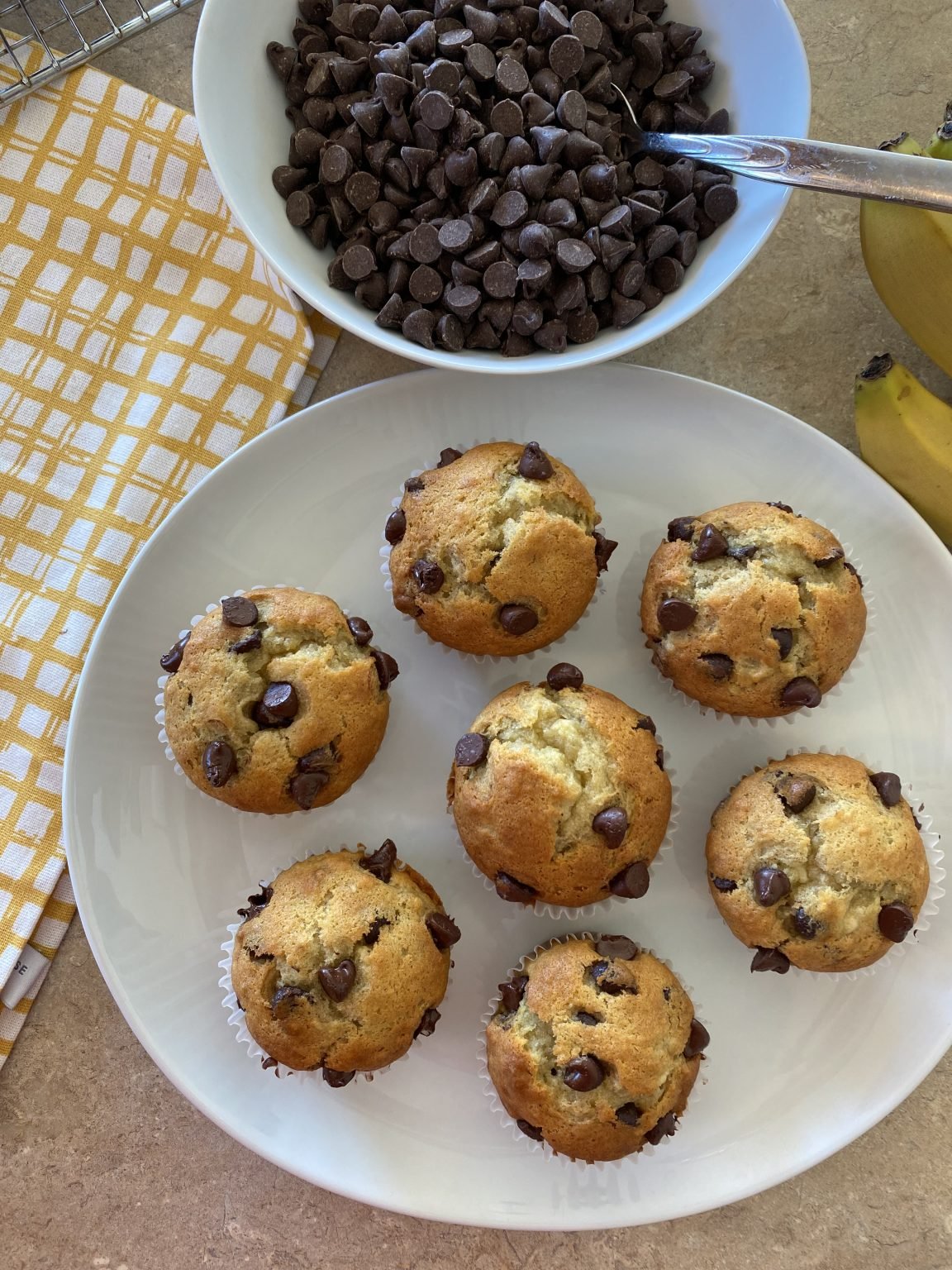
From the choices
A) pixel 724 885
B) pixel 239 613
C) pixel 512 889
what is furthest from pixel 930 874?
pixel 239 613

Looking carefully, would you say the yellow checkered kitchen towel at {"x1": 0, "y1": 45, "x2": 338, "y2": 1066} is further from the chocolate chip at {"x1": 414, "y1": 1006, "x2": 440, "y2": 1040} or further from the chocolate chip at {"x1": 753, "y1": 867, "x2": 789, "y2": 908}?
the chocolate chip at {"x1": 753, "y1": 867, "x2": 789, "y2": 908}

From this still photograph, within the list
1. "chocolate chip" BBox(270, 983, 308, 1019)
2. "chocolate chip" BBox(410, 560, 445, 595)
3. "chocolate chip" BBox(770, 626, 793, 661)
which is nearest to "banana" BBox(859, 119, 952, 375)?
"chocolate chip" BBox(770, 626, 793, 661)

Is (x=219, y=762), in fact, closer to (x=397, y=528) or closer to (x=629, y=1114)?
(x=397, y=528)

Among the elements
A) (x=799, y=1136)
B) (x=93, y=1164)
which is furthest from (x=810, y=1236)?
(x=93, y=1164)

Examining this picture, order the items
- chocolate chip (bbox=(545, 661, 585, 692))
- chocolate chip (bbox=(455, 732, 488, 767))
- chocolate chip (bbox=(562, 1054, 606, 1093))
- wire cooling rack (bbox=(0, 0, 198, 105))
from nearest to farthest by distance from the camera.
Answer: chocolate chip (bbox=(562, 1054, 606, 1093)) < chocolate chip (bbox=(455, 732, 488, 767)) < chocolate chip (bbox=(545, 661, 585, 692)) < wire cooling rack (bbox=(0, 0, 198, 105))

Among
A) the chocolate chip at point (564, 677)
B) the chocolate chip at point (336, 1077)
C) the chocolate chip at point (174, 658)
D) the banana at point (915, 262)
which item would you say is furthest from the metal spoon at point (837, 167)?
the chocolate chip at point (336, 1077)

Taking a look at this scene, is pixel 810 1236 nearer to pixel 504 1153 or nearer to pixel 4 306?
Result: pixel 504 1153

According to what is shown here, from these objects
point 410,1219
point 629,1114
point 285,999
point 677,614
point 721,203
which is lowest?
point 410,1219
